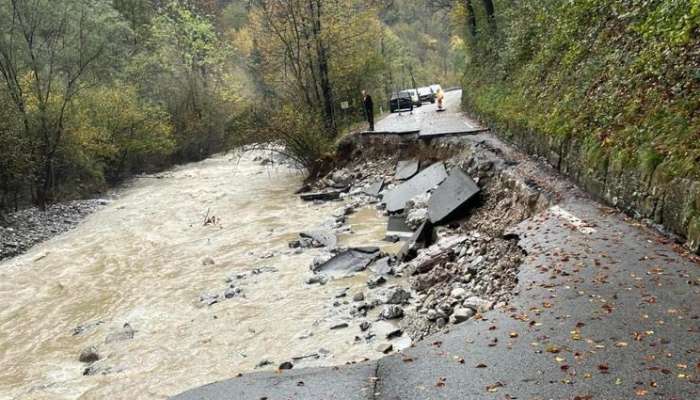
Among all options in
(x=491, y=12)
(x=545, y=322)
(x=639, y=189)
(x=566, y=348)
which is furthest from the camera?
(x=491, y=12)

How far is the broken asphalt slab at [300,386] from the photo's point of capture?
188 inches

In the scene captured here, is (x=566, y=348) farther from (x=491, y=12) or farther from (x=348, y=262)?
(x=491, y=12)

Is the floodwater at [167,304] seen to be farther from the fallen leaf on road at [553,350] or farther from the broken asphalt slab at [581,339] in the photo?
the fallen leaf on road at [553,350]

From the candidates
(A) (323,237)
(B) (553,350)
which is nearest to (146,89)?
(A) (323,237)

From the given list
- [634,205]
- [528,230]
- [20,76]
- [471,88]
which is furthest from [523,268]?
[20,76]

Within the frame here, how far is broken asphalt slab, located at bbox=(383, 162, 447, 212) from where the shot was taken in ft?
50.4

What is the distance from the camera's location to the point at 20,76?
23188 millimetres

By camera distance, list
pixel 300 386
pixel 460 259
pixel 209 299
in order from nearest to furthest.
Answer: pixel 300 386
pixel 460 259
pixel 209 299

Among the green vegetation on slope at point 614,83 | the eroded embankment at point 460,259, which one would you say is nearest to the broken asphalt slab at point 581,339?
the eroded embankment at point 460,259

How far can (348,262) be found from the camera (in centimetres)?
1097

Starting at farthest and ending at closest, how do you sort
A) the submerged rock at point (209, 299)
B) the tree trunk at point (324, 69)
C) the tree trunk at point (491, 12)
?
the tree trunk at point (324, 69)
the tree trunk at point (491, 12)
the submerged rock at point (209, 299)

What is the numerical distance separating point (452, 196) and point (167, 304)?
6.86m

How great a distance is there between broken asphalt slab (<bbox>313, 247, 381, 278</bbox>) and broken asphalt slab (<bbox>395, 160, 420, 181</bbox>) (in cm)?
689

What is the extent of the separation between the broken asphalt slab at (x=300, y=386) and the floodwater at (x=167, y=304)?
1.43 metres
